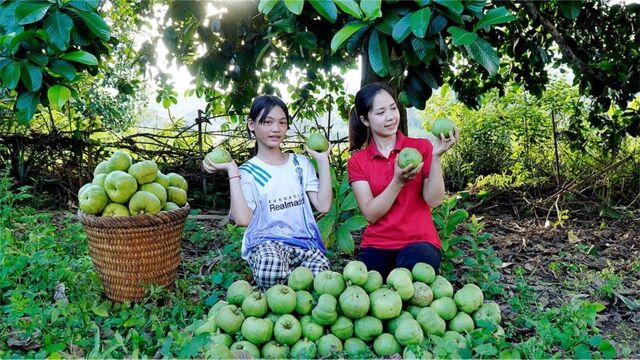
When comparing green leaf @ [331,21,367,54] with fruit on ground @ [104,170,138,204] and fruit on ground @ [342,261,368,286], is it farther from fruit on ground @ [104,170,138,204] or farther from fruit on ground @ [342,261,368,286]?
fruit on ground @ [104,170,138,204]

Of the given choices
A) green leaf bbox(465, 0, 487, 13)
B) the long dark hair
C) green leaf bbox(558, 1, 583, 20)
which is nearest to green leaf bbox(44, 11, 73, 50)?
the long dark hair

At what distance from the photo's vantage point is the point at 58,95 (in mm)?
1931

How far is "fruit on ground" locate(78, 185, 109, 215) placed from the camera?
95.3 inches

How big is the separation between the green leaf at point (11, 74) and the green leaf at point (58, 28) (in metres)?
0.16

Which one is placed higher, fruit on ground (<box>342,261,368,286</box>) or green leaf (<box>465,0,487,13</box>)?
green leaf (<box>465,0,487,13</box>)

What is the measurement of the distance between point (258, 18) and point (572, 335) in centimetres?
270

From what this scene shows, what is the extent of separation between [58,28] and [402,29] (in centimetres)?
121

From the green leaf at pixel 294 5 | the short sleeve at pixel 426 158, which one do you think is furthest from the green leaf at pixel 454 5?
the short sleeve at pixel 426 158

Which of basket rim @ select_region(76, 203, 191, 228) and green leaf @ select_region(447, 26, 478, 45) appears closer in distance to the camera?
green leaf @ select_region(447, 26, 478, 45)

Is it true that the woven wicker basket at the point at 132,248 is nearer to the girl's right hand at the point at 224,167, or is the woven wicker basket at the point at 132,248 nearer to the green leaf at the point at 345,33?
the girl's right hand at the point at 224,167

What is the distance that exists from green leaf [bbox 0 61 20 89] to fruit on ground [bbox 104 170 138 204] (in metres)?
0.71

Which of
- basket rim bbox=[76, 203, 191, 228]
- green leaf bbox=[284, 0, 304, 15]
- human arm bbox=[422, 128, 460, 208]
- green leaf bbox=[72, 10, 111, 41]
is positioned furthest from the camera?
basket rim bbox=[76, 203, 191, 228]

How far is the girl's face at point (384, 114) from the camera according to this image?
241 centimetres

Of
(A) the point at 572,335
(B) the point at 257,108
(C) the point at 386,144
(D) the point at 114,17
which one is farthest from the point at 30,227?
(D) the point at 114,17
